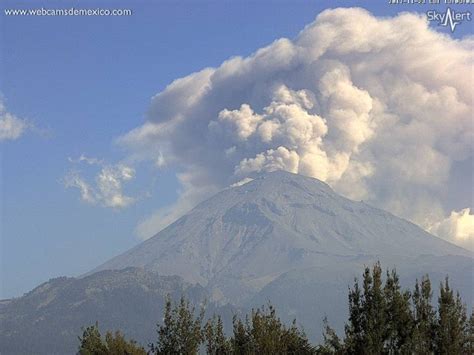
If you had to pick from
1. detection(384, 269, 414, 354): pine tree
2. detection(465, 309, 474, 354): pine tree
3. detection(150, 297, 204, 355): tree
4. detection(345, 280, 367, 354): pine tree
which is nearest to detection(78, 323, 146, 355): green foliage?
detection(150, 297, 204, 355): tree

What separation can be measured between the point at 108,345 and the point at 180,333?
47.2 feet

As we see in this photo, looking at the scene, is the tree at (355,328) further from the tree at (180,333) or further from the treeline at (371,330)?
the tree at (180,333)

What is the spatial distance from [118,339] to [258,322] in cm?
1944

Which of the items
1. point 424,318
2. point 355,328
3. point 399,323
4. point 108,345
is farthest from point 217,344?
point 424,318

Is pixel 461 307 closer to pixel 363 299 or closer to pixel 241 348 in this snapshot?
pixel 363 299

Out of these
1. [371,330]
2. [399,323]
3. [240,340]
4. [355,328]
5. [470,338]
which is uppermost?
[240,340]

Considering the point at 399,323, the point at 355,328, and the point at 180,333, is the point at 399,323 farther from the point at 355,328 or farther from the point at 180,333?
the point at 180,333

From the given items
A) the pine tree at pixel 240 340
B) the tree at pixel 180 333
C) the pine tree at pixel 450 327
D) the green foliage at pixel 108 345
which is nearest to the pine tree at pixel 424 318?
the pine tree at pixel 450 327

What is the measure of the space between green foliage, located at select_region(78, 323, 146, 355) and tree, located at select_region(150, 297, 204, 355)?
31.4 feet

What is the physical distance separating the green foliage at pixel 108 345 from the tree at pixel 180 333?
956 cm

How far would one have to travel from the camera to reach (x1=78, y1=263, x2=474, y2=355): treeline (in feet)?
183

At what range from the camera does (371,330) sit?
5538cm

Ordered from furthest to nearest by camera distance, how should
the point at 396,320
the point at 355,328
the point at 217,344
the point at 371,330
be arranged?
the point at 217,344 < the point at 396,320 < the point at 355,328 < the point at 371,330

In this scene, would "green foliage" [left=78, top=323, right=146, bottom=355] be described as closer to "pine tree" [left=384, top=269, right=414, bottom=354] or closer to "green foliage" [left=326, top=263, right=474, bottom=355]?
"green foliage" [left=326, top=263, right=474, bottom=355]
